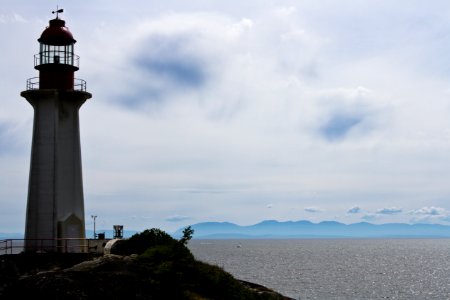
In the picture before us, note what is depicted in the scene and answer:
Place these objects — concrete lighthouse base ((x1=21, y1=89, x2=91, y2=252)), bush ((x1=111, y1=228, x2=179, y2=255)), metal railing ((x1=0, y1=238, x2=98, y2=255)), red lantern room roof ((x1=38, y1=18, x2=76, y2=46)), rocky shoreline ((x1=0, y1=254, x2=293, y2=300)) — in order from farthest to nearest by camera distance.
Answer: red lantern room roof ((x1=38, y1=18, x2=76, y2=46)) → concrete lighthouse base ((x1=21, y1=89, x2=91, y2=252)) → metal railing ((x1=0, y1=238, x2=98, y2=255)) → bush ((x1=111, y1=228, x2=179, y2=255)) → rocky shoreline ((x1=0, y1=254, x2=293, y2=300))

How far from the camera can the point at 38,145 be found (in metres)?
37.2

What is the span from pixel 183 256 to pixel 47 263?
768 cm

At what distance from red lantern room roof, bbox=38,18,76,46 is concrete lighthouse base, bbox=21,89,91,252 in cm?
353

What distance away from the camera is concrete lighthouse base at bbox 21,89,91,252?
36406 millimetres

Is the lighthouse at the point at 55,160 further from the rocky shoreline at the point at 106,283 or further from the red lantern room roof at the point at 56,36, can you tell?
the rocky shoreline at the point at 106,283

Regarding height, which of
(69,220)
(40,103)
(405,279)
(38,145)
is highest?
(40,103)

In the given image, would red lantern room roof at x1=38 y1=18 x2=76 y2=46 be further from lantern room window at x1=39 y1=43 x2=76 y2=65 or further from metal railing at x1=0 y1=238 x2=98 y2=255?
metal railing at x1=0 y1=238 x2=98 y2=255

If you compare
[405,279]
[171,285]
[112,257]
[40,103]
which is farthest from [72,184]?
[405,279]

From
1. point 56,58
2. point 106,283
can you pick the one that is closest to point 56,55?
point 56,58

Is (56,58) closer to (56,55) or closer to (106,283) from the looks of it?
(56,55)

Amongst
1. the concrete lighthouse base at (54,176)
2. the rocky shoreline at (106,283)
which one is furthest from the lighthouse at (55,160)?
the rocky shoreline at (106,283)

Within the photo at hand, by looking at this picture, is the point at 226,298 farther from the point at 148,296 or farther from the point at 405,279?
the point at 405,279

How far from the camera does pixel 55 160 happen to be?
36.9m

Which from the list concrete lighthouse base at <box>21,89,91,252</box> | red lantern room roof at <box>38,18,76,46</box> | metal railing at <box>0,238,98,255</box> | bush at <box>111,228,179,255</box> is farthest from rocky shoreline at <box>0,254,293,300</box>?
red lantern room roof at <box>38,18,76,46</box>
